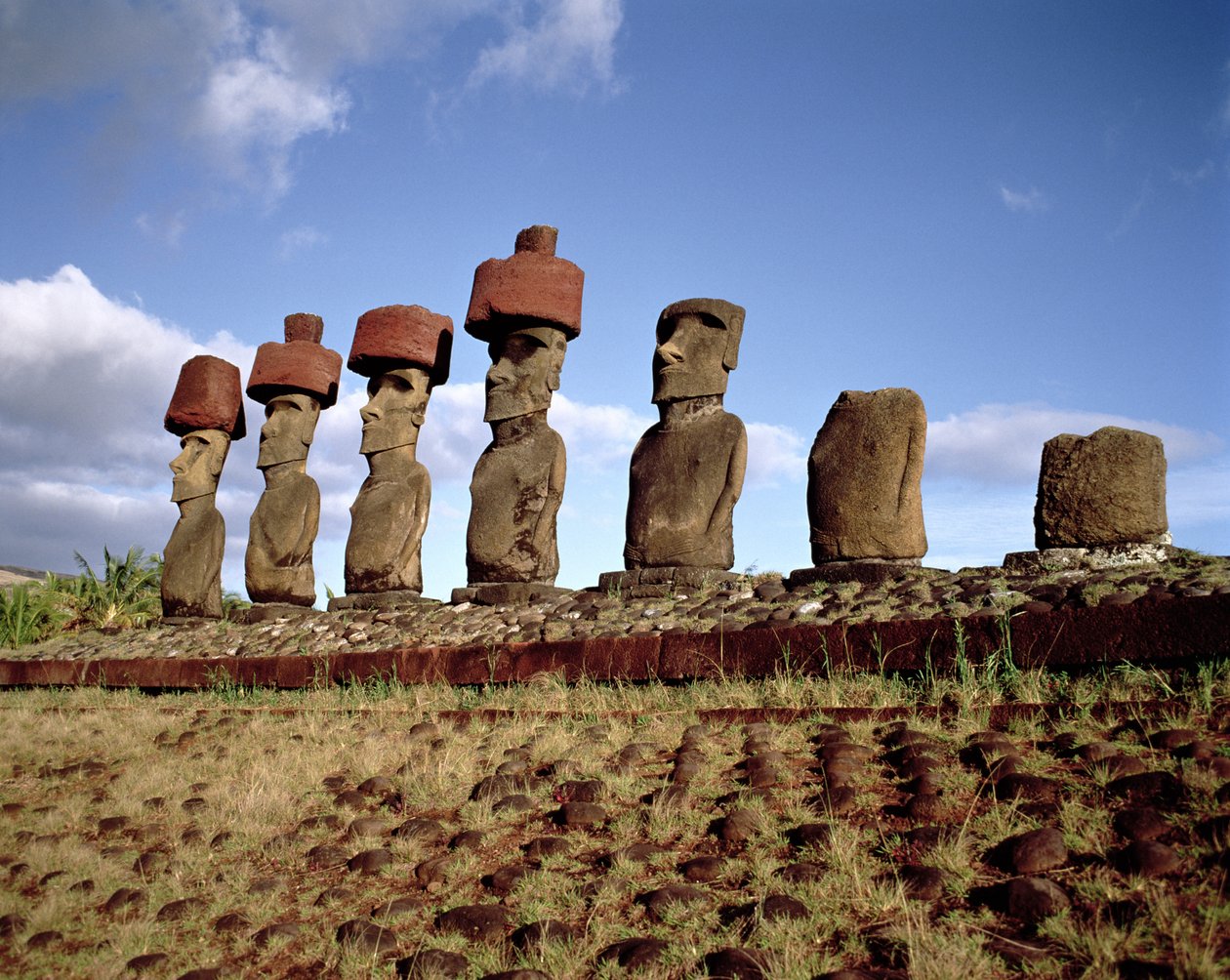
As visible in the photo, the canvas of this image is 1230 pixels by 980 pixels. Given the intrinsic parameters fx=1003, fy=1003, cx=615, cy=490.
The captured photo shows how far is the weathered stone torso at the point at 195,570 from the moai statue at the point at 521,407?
3700 mm

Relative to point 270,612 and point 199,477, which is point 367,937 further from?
point 199,477

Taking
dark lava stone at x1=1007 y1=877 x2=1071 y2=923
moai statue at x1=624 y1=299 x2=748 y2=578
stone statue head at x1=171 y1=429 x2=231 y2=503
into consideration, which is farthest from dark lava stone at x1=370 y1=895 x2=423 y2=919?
stone statue head at x1=171 y1=429 x2=231 y2=503

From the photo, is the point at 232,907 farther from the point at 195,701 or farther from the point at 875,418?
the point at 875,418

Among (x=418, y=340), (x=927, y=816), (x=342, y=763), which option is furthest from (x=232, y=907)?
(x=418, y=340)

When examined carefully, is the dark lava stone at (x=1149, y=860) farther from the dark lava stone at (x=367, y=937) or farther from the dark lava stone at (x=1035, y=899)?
the dark lava stone at (x=367, y=937)

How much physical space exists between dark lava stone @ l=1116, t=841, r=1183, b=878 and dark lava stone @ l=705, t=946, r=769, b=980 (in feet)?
2.99

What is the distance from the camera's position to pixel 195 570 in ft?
34.8

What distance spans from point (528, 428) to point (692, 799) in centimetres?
582

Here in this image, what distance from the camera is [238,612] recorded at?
10.3 metres

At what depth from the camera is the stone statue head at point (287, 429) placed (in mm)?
10562

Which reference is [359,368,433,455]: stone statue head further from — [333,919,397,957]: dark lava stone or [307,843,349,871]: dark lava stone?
[333,919,397,957]: dark lava stone

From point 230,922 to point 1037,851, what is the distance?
2.25 metres

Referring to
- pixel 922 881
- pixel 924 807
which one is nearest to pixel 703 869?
pixel 922 881

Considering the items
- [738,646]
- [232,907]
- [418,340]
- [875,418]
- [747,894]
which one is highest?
[418,340]
